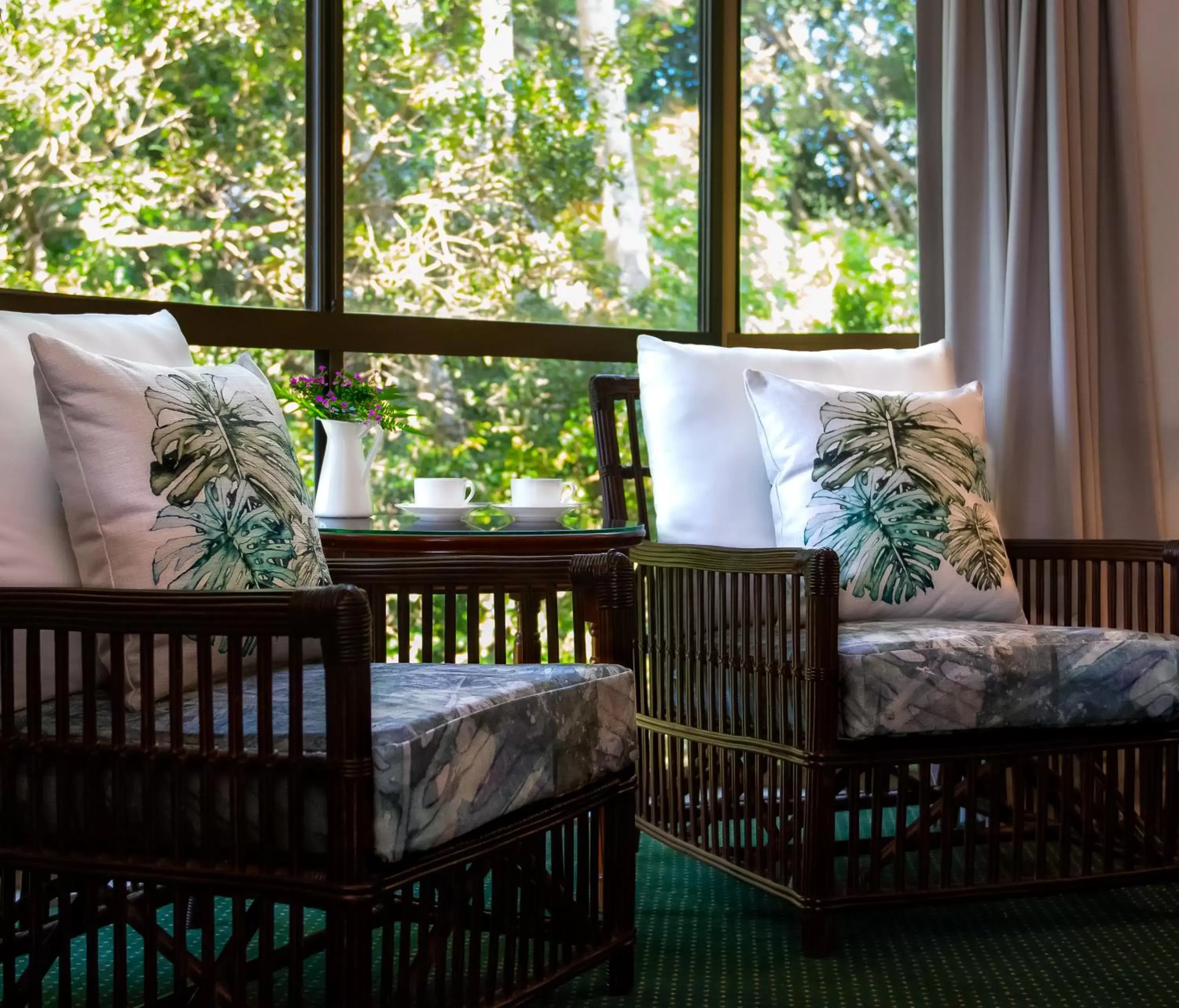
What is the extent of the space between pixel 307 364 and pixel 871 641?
4.88ft

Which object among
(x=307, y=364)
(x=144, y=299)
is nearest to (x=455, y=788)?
(x=144, y=299)

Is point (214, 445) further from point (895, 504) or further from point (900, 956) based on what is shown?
point (900, 956)

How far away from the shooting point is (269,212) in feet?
9.18

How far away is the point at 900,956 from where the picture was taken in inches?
76.9

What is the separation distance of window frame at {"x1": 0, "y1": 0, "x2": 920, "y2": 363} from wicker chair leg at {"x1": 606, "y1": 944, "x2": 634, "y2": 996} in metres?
1.39

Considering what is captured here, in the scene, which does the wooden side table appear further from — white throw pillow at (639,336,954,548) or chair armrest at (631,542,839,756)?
white throw pillow at (639,336,954,548)

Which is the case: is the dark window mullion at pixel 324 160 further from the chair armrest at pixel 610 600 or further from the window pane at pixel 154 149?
the chair armrest at pixel 610 600

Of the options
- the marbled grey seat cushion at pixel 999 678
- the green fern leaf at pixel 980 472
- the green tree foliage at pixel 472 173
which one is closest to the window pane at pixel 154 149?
the green tree foliage at pixel 472 173

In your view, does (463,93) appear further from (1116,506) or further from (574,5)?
A: (1116,506)

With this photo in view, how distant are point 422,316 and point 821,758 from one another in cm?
134

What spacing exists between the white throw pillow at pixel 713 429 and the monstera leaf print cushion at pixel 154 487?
0.90 m

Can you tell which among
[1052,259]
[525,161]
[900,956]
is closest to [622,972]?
[900,956]

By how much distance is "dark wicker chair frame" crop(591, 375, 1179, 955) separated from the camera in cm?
193

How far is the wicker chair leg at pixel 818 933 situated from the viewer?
1.93 meters
